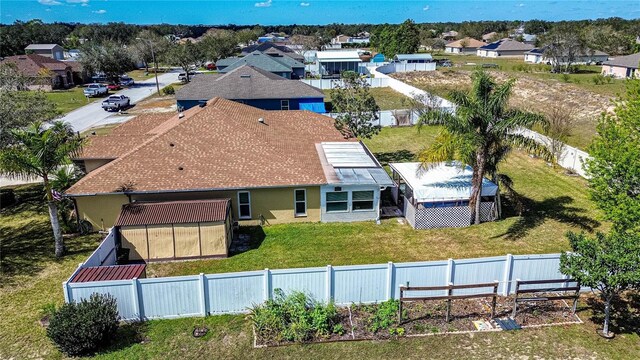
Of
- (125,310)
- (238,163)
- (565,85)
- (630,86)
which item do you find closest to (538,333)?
(630,86)

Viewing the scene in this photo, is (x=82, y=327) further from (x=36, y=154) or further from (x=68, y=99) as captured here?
(x=68, y=99)

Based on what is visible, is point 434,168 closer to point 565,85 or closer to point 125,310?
point 125,310

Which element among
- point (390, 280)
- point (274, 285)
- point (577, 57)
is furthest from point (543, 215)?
point (577, 57)

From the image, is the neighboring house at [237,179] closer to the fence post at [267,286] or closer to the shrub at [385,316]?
the fence post at [267,286]

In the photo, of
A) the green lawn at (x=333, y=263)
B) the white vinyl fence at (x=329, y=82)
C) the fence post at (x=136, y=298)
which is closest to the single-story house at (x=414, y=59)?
the white vinyl fence at (x=329, y=82)

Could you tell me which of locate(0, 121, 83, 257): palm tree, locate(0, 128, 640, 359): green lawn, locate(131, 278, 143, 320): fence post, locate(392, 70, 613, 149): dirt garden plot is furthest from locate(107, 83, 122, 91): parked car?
locate(131, 278, 143, 320): fence post

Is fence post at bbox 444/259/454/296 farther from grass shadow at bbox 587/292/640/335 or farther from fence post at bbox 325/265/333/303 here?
grass shadow at bbox 587/292/640/335
